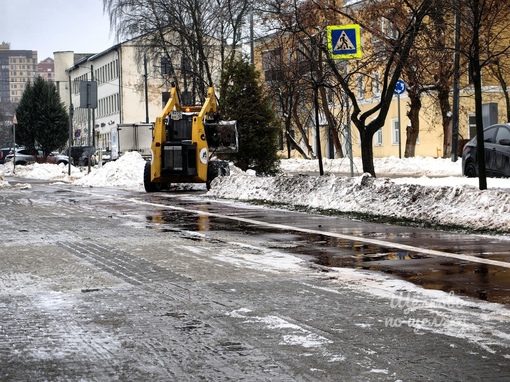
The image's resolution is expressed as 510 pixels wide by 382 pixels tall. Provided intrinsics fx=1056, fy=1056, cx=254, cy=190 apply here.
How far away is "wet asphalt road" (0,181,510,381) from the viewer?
578cm

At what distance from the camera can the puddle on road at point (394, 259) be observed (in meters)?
8.95

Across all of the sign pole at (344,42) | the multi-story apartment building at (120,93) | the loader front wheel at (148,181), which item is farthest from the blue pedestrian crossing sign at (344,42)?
the multi-story apartment building at (120,93)

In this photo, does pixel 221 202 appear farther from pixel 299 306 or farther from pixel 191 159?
pixel 299 306

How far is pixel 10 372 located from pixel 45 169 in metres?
52.4

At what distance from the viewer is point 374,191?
1875cm

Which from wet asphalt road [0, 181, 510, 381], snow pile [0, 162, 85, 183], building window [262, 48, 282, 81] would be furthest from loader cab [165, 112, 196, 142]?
snow pile [0, 162, 85, 183]

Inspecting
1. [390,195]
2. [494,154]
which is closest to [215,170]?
[494,154]

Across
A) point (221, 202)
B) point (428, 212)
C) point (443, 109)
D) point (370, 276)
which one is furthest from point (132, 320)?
point (443, 109)

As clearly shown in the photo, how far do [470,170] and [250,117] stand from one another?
30.4ft

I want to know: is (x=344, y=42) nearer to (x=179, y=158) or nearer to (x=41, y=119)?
(x=179, y=158)

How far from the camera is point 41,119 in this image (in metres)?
85.2

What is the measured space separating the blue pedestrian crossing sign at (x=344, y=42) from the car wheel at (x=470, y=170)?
21.3 feet

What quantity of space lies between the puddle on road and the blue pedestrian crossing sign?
6179 mm

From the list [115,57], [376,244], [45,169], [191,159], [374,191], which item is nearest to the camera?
[376,244]
